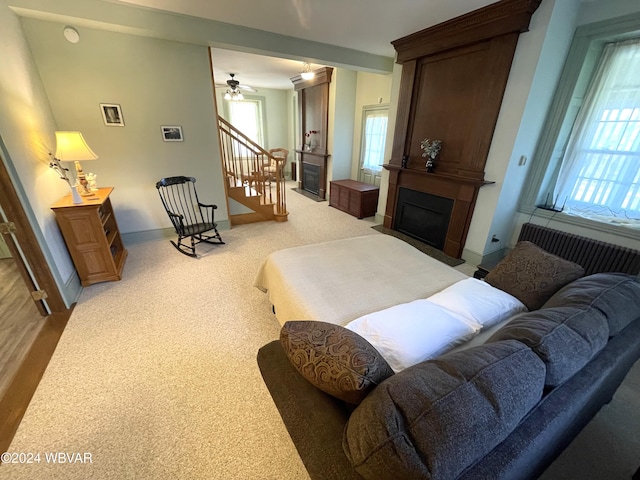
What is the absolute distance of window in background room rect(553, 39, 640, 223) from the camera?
7.75ft

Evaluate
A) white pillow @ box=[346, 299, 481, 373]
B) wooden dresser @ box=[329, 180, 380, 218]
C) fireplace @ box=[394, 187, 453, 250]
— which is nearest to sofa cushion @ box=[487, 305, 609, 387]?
white pillow @ box=[346, 299, 481, 373]

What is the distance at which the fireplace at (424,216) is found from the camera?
138 inches

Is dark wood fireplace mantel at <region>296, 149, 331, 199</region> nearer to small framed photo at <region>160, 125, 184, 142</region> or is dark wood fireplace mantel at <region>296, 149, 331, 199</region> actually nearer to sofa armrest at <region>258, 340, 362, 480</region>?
small framed photo at <region>160, 125, 184, 142</region>

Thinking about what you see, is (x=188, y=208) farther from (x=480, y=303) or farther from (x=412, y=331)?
(x=480, y=303)

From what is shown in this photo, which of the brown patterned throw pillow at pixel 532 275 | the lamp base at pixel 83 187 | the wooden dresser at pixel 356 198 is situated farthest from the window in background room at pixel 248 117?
the brown patterned throw pillow at pixel 532 275

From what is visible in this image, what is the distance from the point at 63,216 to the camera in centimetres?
237

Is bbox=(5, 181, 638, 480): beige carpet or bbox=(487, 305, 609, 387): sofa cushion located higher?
bbox=(487, 305, 609, 387): sofa cushion

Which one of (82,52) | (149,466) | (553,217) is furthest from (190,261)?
(553,217)

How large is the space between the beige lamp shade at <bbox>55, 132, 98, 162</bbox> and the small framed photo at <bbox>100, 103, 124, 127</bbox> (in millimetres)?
808

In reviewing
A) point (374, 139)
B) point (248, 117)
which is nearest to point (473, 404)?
point (374, 139)

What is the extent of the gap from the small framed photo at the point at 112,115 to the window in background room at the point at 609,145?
5.24 m

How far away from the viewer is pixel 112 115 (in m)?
3.10

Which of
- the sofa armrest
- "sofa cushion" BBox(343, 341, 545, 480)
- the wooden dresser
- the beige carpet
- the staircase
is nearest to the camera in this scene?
"sofa cushion" BBox(343, 341, 545, 480)

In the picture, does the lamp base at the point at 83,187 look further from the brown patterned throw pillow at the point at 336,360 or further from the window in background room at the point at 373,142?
the window in background room at the point at 373,142
